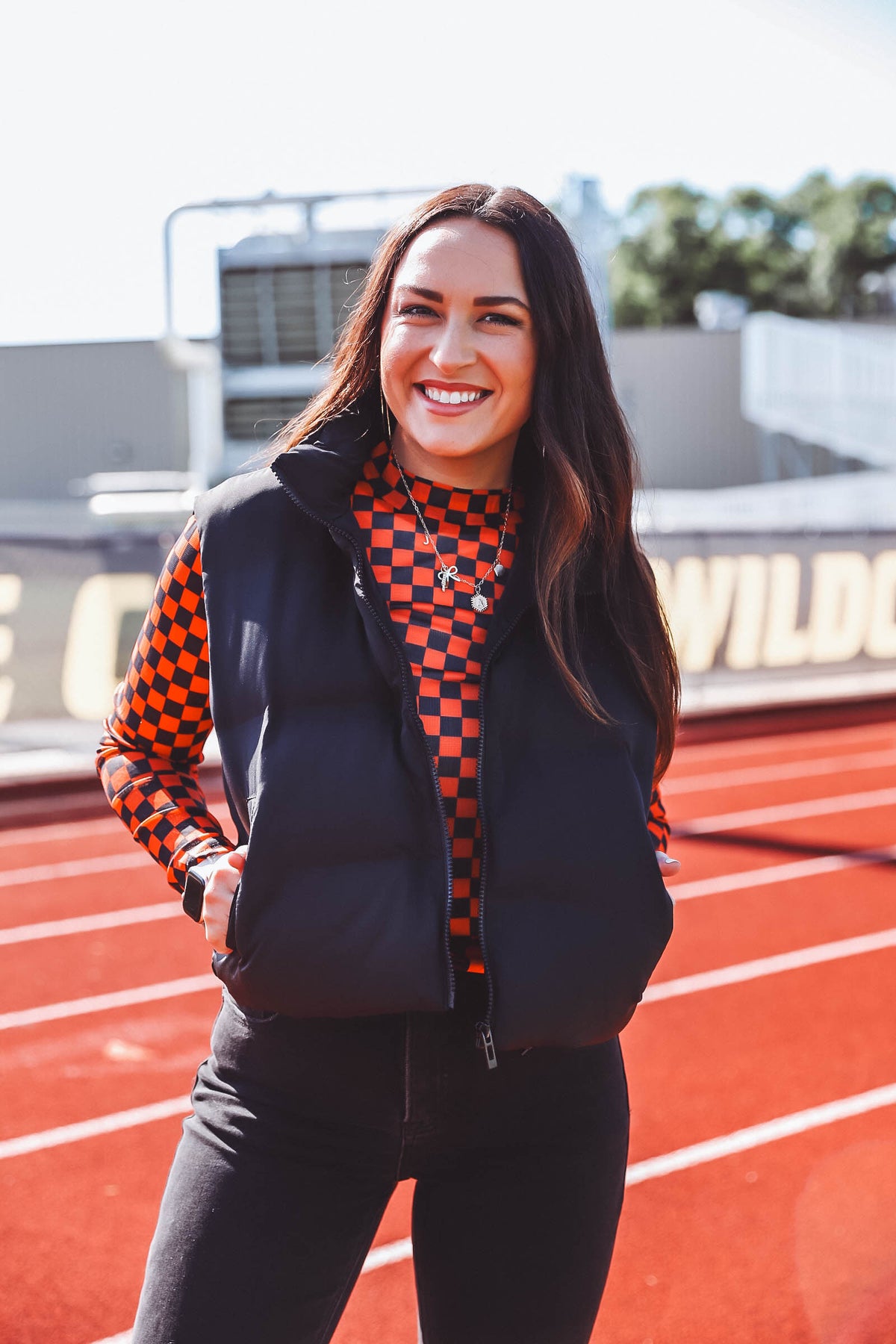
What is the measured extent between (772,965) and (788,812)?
2939 millimetres

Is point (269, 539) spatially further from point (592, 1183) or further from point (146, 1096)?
point (146, 1096)

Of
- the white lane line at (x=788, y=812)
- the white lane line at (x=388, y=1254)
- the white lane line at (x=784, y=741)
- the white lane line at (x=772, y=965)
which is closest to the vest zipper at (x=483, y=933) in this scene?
the white lane line at (x=388, y=1254)

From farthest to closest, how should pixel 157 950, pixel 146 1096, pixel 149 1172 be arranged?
pixel 157 950
pixel 146 1096
pixel 149 1172

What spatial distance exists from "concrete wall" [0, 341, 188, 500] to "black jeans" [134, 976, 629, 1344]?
36.7 meters

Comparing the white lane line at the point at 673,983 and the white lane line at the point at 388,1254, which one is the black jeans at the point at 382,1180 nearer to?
the white lane line at the point at 388,1254

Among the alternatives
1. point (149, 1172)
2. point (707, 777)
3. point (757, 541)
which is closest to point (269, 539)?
point (149, 1172)

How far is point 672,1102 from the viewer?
4055mm

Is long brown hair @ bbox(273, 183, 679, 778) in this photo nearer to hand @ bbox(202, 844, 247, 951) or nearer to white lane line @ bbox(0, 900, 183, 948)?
hand @ bbox(202, 844, 247, 951)

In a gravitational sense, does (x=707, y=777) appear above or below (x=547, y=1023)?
below

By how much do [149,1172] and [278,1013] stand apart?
2.44 meters

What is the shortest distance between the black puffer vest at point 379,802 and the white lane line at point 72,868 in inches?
216

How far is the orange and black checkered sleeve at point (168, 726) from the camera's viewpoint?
160 cm

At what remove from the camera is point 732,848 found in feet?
23.7

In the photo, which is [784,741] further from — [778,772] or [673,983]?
[673,983]
